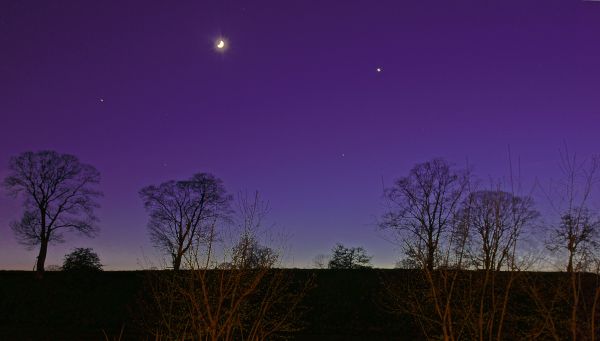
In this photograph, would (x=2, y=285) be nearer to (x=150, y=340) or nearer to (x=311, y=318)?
(x=150, y=340)

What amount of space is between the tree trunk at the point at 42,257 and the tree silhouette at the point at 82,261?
3501 millimetres

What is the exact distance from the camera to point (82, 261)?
112ft

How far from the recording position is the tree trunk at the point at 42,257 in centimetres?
3685

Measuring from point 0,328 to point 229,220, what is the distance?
1998cm

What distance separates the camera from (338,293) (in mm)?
30375

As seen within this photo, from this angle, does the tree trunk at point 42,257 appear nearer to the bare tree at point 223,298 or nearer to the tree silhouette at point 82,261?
the tree silhouette at point 82,261

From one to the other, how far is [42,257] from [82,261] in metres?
5.10

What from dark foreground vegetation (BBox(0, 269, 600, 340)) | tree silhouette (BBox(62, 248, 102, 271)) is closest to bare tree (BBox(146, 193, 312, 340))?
dark foreground vegetation (BBox(0, 269, 600, 340))

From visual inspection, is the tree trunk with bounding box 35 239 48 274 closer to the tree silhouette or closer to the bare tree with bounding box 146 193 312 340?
the tree silhouette

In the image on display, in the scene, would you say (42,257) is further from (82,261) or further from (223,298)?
(223,298)

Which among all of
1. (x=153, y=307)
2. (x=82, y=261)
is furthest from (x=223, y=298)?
(x=82, y=261)

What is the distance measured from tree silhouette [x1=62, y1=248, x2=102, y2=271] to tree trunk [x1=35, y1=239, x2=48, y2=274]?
3501mm

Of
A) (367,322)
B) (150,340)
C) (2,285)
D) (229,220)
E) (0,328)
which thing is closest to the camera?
(150,340)

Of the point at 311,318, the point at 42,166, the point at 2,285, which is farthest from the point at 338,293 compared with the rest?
the point at 42,166
